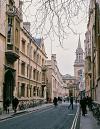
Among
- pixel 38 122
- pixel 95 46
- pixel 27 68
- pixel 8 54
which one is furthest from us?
pixel 27 68

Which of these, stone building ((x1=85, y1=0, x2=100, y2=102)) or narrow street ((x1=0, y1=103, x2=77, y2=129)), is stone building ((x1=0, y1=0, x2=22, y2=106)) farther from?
stone building ((x1=85, y1=0, x2=100, y2=102))

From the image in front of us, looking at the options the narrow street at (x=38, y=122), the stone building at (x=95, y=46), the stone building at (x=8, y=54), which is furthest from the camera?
the stone building at (x=8, y=54)

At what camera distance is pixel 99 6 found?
85.0 feet

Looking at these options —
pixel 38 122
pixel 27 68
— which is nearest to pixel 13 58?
pixel 27 68

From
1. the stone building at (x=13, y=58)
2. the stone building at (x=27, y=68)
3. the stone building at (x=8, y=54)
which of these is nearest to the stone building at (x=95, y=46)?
the stone building at (x=13, y=58)

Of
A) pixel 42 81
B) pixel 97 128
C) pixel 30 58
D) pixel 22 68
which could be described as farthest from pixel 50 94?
pixel 97 128

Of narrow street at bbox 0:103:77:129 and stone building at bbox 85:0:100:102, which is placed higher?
stone building at bbox 85:0:100:102

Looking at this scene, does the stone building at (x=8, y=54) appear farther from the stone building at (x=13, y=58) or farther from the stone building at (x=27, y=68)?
the stone building at (x=27, y=68)

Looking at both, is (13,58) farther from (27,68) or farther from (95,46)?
(27,68)

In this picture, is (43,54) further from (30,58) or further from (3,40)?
(3,40)

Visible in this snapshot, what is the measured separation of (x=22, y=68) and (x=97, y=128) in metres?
36.0

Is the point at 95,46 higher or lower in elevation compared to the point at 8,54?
higher

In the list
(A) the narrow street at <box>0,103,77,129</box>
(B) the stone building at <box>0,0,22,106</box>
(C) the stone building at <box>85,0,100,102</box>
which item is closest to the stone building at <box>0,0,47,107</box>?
(B) the stone building at <box>0,0,22,106</box>

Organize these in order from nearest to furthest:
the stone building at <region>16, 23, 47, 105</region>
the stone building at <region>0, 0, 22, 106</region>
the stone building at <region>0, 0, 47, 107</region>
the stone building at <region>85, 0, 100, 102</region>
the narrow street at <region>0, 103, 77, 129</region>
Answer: the narrow street at <region>0, 103, 77, 129</region>
the stone building at <region>85, 0, 100, 102</region>
the stone building at <region>0, 0, 47, 107</region>
the stone building at <region>0, 0, 22, 106</region>
the stone building at <region>16, 23, 47, 105</region>
